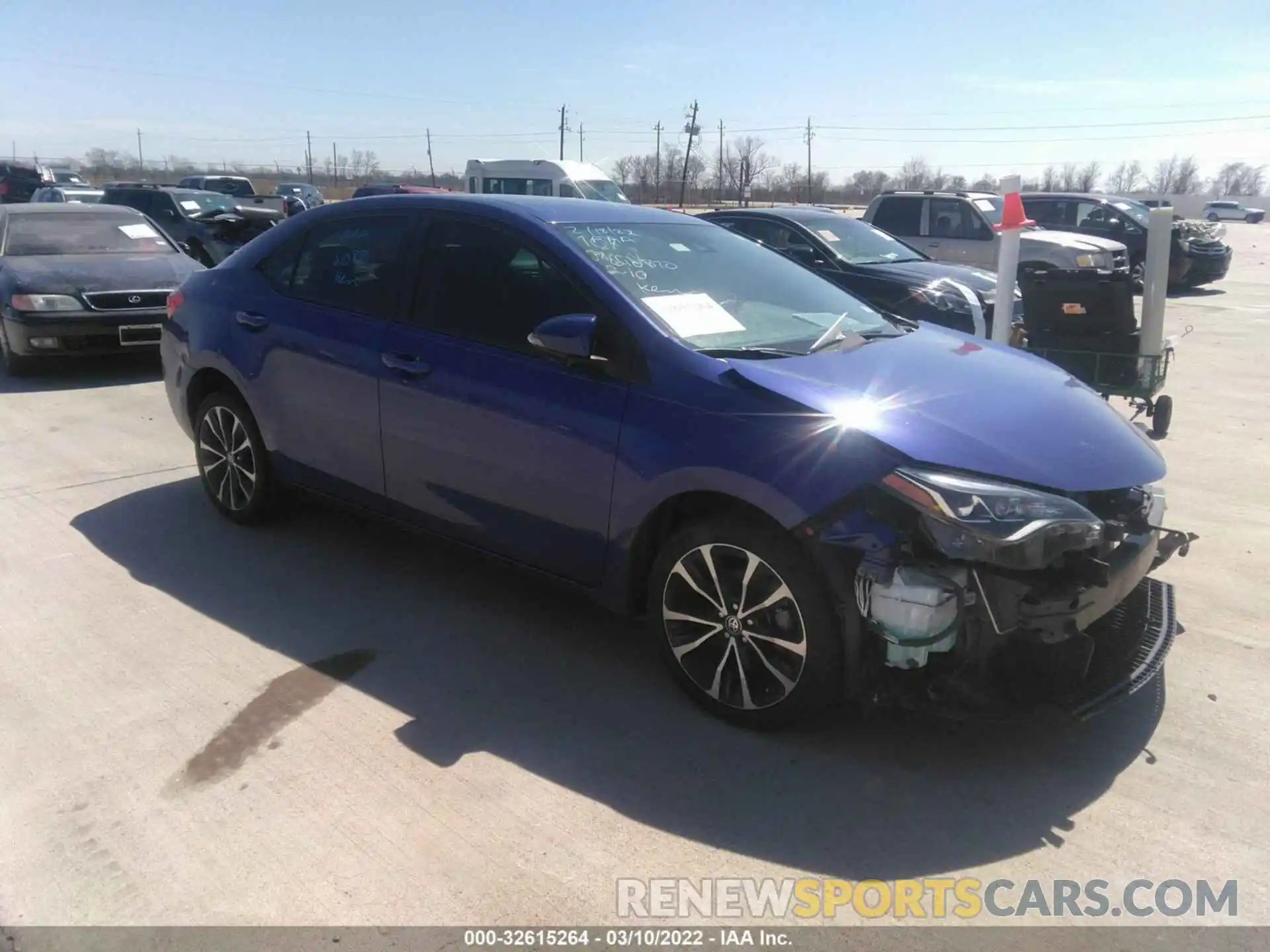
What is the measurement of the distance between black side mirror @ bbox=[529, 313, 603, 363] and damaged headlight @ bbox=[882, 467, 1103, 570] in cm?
115

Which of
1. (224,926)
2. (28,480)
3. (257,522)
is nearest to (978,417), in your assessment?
(224,926)

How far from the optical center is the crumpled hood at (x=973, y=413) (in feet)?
10.2

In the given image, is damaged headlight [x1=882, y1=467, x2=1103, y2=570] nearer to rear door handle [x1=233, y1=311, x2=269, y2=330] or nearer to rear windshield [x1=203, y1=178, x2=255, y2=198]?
rear door handle [x1=233, y1=311, x2=269, y2=330]

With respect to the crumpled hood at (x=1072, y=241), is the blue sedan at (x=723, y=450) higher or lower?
lower

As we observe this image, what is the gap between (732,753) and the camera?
331 centimetres

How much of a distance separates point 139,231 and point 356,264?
23.8 feet

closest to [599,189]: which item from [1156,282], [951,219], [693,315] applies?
[951,219]

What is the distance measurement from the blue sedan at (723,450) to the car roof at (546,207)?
0.06ft

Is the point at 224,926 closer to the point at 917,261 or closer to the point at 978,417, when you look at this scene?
the point at 978,417

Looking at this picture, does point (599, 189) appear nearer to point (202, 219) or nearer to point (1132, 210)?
point (202, 219)

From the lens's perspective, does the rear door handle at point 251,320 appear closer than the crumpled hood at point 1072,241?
Yes

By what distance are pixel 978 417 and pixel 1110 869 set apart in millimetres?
1407

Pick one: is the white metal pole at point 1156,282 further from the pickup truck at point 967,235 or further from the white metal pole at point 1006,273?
the pickup truck at point 967,235

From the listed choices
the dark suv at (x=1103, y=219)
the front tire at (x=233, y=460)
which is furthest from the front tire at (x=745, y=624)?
the dark suv at (x=1103, y=219)
